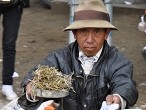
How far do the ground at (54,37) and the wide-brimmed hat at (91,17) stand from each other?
7.54 feet

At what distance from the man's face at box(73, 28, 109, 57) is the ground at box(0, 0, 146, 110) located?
2252 mm

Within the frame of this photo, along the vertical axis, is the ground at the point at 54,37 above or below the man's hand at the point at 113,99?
below

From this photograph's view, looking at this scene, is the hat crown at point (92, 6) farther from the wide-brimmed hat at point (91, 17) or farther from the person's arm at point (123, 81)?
the person's arm at point (123, 81)

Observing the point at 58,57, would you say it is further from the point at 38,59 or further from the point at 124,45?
the point at 124,45

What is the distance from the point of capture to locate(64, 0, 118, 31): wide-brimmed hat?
9.62ft

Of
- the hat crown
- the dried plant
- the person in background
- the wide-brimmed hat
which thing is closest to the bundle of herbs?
the dried plant

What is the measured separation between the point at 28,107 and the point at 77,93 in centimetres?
38

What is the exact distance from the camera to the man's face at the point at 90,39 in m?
2.94

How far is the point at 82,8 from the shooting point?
3.02 meters

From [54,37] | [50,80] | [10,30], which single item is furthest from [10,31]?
[54,37]

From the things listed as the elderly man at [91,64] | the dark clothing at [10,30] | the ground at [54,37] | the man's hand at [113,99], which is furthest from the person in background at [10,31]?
the man's hand at [113,99]

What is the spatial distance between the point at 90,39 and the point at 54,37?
554cm

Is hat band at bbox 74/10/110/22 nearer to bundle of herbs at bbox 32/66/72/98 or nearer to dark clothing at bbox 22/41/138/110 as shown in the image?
dark clothing at bbox 22/41/138/110

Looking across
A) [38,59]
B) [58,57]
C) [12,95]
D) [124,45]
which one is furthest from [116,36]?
[58,57]
